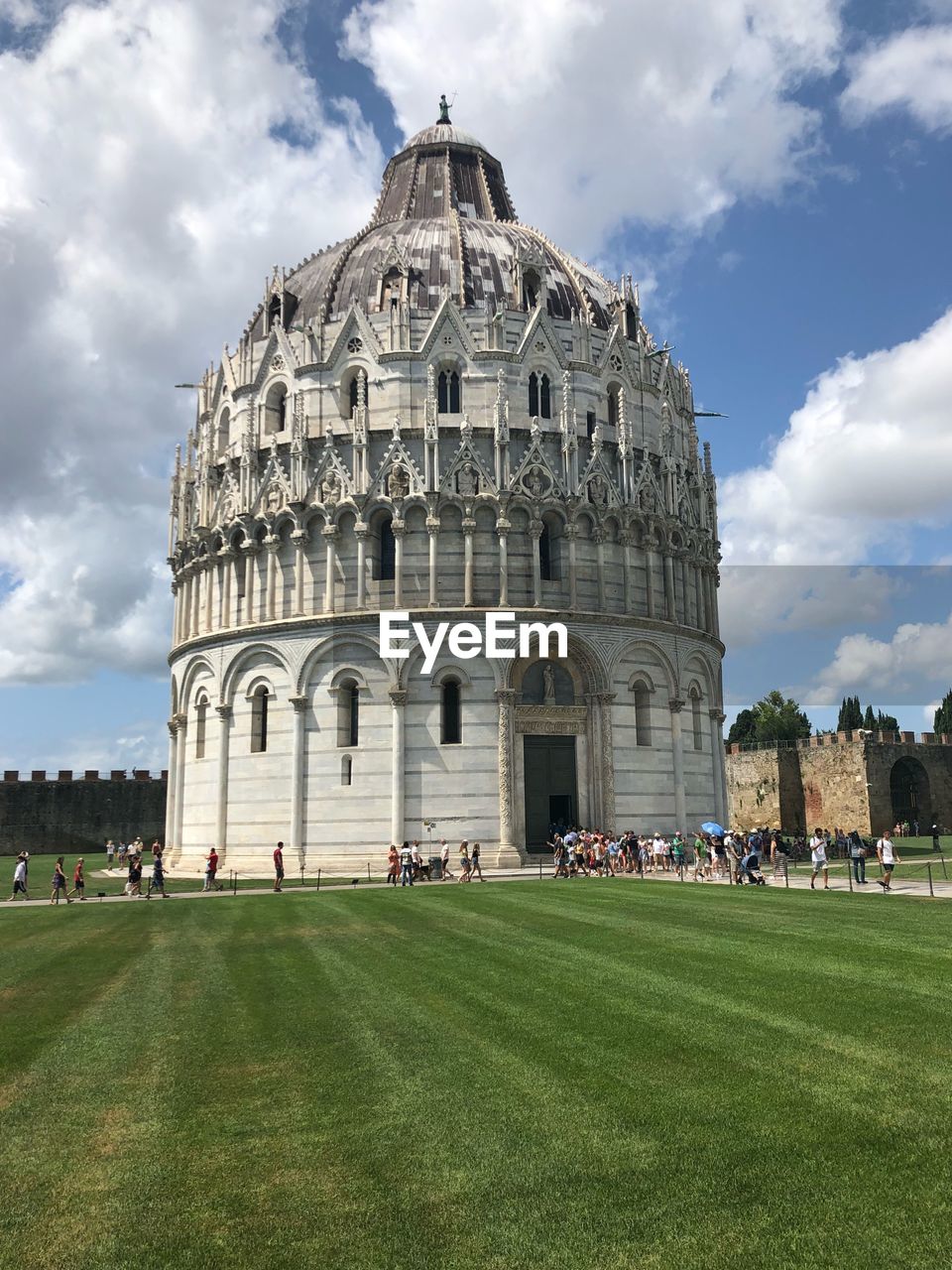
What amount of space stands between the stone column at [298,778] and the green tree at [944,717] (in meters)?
74.5

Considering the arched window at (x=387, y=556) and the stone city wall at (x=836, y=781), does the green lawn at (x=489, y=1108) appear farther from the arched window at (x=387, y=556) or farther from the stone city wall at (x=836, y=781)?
the stone city wall at (x=836, y=781)

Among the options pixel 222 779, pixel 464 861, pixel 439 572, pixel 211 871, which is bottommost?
pixel 211 871

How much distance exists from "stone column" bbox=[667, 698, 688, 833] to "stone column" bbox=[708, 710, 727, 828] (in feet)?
12.1

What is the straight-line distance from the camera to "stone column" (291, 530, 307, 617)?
4497 cm

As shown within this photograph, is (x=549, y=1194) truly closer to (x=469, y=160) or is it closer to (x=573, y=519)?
(x=573, y=519)

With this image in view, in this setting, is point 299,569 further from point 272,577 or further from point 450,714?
point 450,714

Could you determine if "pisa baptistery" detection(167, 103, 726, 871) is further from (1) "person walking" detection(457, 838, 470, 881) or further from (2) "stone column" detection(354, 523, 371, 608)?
(1) "person walking" detection(457, 838, 470, 881)

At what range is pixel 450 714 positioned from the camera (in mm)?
43406

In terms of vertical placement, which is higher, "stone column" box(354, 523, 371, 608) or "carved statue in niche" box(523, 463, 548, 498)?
"carved statue in niche" box(523, 463, 548, 498)

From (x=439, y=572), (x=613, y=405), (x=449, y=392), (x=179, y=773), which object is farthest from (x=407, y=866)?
(x=613, y=405)

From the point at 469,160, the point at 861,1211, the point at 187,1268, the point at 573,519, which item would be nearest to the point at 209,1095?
the point at 187,1268

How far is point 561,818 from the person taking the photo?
44000mm

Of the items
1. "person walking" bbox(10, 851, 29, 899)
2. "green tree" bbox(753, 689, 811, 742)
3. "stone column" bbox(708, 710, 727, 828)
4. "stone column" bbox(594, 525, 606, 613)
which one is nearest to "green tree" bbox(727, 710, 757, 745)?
"green tree" bbox(753, 689, 811, 742)

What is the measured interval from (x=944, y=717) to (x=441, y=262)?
72.8 m
